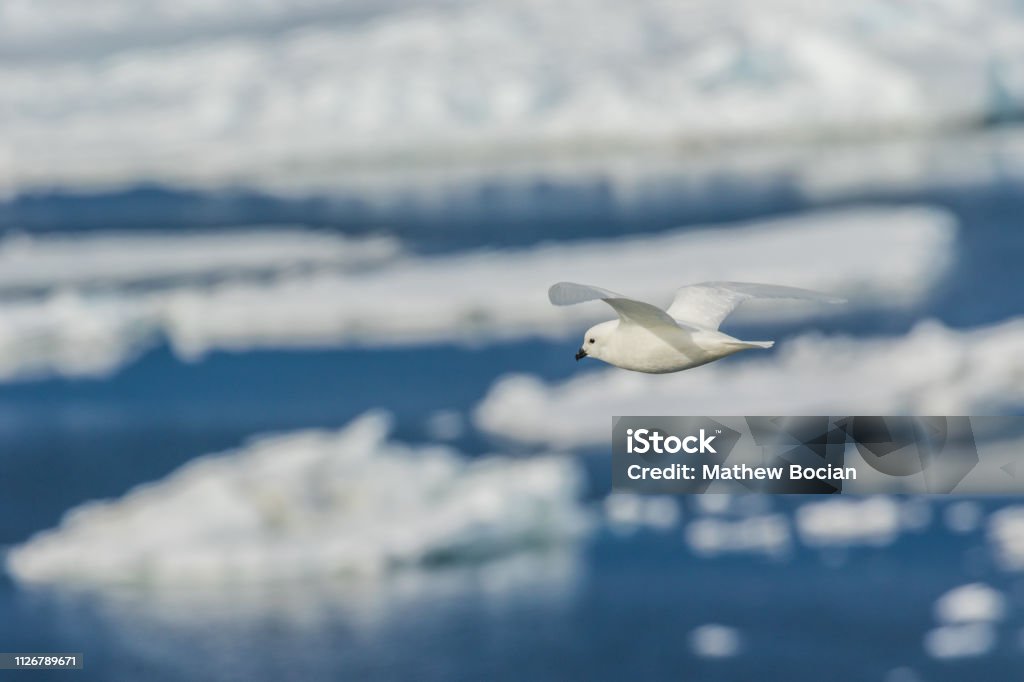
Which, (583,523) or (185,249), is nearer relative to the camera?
(583,523)

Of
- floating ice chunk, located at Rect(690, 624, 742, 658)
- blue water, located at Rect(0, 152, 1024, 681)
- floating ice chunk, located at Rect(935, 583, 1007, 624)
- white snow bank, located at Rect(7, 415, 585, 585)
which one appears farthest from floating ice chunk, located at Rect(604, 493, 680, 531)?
floating ice chunk, located at Rect(935, 583, 1007, 624)

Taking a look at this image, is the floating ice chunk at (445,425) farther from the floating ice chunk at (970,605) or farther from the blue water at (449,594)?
the floating ice chunk at (970,605)

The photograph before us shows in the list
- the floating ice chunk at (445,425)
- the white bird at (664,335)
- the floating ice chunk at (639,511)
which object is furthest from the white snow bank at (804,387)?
the white bird at (664,335)

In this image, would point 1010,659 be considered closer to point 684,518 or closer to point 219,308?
point 684,518

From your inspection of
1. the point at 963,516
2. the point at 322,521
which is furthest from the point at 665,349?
the point at 963,516

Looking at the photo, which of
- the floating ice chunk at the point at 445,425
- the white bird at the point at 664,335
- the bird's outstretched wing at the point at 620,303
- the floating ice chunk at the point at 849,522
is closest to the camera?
the bird's outstretched wing at the point at 620,303

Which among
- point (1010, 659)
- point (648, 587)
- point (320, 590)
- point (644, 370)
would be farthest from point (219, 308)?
point (644, 370)

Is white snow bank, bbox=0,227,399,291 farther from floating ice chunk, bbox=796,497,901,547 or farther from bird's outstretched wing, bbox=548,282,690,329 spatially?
bird's outstretched wing, bbox=548,282,690,329

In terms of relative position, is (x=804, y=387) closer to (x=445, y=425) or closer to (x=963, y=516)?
(x=963, y=516)
